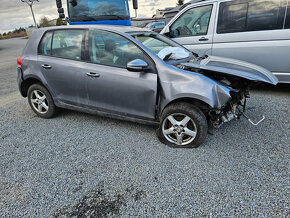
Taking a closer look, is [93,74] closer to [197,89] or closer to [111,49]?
[111,49]

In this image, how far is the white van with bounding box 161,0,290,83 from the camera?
13.9ft

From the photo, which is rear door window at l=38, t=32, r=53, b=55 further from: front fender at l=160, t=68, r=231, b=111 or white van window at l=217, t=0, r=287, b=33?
white van window at l=217, t=0, r=287, b=33

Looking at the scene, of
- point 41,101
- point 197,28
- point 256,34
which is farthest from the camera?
point 197,28

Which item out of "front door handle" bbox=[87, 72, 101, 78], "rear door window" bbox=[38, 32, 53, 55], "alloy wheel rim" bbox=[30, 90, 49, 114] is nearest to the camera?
"front door handle" bbox=[87, 72, 101, 78]

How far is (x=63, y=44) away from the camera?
3.51 meters

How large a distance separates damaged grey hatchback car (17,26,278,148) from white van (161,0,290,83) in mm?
1453

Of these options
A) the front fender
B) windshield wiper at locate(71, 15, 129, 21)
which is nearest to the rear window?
the front fender

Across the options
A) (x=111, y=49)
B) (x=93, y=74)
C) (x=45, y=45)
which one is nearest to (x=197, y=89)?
(x=111, y=49)

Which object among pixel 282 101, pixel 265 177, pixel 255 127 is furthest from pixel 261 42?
pixel 265 177

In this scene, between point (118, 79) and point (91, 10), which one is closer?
point (118, 79)

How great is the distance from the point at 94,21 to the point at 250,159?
6.45 m

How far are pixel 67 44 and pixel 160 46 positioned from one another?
151cm

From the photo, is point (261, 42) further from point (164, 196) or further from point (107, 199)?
point (107, 199)

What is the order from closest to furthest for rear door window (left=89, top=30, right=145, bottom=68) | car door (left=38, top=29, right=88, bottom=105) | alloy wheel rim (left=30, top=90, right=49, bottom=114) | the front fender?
1. the front fender
2. rear door window (left=89, top=30, right=145, bottom=68)
3. car door (left=38, top=29, right=88, bottom=105)
4. alloy wheel rim (left=30, top=90, right=49, bottom=114)
